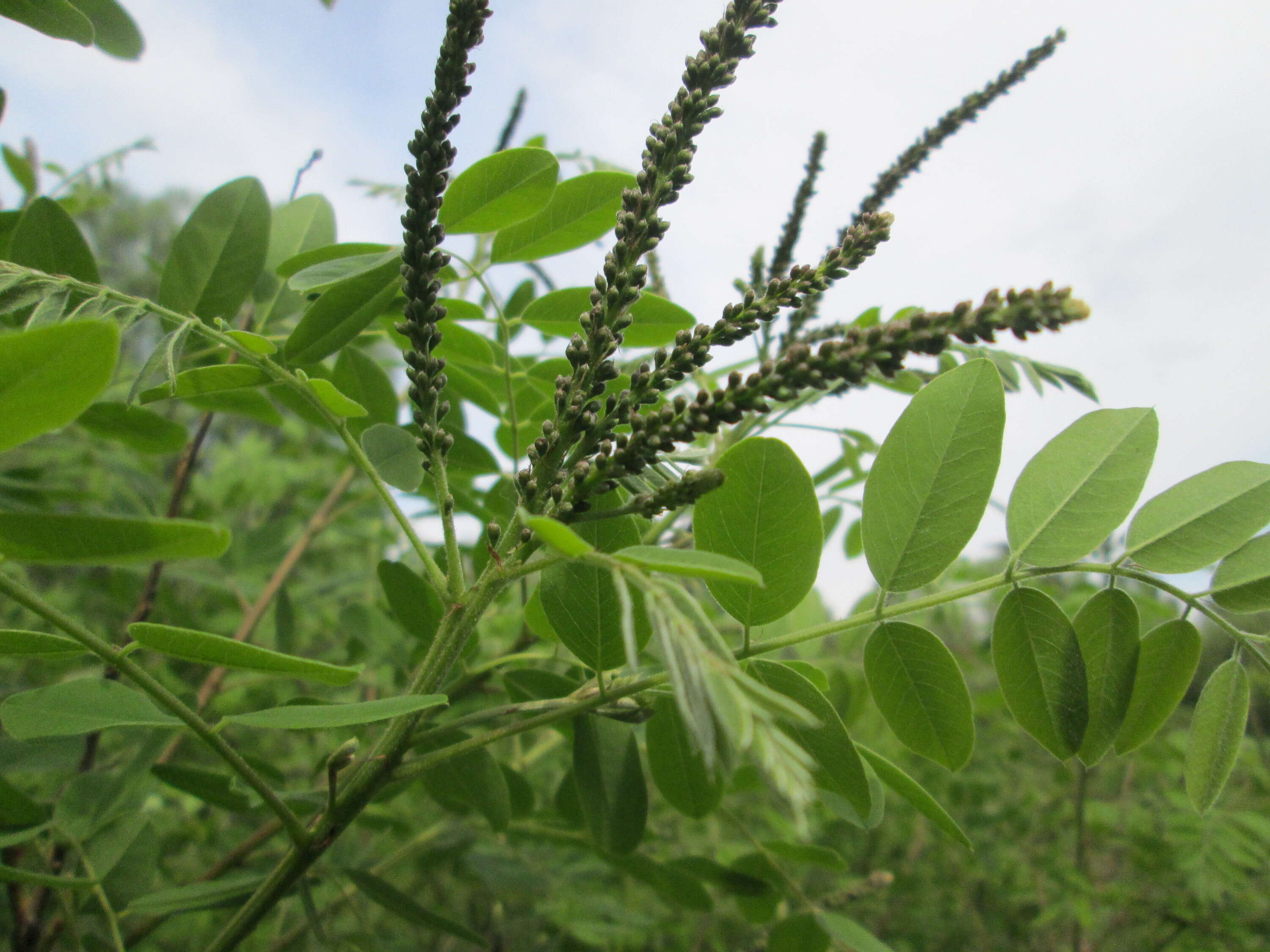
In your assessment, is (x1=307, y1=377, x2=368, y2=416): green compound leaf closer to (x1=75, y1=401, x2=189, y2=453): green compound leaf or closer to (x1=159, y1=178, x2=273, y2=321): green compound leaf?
(x1=159, y1=178, x2=273, y2=321): green compound leaf

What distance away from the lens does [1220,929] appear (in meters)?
2.63

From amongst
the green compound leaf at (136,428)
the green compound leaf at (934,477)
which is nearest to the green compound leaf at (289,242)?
the green compound leaf at (136,428)

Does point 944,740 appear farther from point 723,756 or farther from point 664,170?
point 664,170

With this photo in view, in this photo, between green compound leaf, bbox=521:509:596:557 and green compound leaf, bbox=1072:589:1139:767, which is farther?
green compound leaf, bbox=1072:589:1139:767

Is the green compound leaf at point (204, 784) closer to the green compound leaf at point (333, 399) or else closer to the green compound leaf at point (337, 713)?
the green compound leaf at point (337, 713)

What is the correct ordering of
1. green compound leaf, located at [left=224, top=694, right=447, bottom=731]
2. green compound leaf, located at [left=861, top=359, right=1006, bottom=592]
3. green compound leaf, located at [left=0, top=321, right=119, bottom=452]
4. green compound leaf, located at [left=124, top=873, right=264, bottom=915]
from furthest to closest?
green compound leaf, located at [left=124, top=873, right=264, bottom=915], green compound leaf, located at [left=861, top=359, right=1006, bottom=592], green compound leaf, located at [left=224, top=694, right=447, bottom=731], green compound leaf, located at [left=0, top=321, right=119, bottom=452]

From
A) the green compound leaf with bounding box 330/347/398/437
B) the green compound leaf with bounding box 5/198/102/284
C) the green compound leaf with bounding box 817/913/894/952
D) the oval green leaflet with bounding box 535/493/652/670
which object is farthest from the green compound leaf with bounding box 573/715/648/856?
the green compound leaf with bounding box 5/198/102/284

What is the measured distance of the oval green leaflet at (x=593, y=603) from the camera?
92 cm

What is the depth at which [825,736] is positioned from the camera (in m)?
0.93

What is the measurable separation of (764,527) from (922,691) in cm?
33

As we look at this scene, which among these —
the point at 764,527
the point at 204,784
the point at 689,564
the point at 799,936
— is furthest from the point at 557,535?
the point at 799,936

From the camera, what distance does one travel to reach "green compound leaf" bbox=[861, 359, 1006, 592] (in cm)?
87

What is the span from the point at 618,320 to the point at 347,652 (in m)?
1.63

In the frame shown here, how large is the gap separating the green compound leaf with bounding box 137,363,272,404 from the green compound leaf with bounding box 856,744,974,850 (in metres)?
0.92
